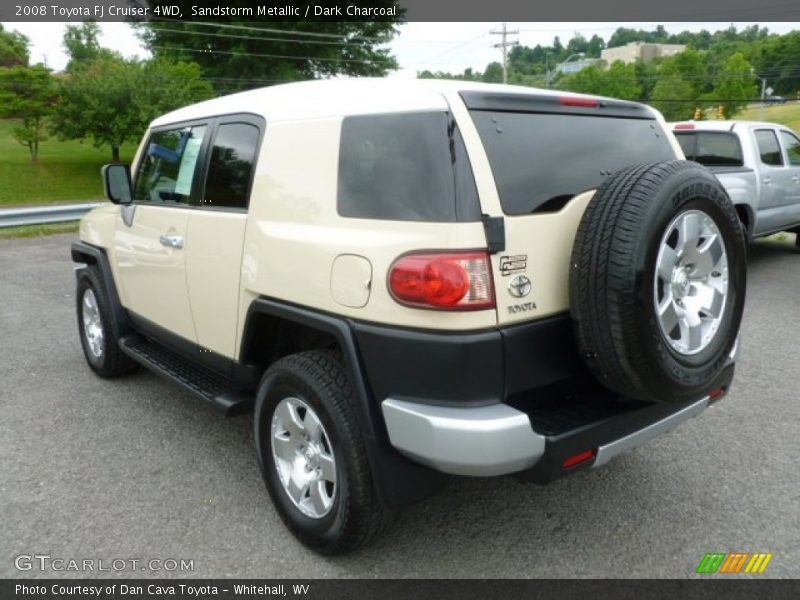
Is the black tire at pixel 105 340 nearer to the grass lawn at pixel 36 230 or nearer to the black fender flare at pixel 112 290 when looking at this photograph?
the black fender flare at pixel 112 290

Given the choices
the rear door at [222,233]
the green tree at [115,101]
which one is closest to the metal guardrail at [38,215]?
the rear door at [222,233]

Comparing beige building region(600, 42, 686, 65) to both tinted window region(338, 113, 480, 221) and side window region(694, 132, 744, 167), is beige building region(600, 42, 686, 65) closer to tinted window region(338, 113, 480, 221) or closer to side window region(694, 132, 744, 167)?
side window region(694, 132, 744, 167)

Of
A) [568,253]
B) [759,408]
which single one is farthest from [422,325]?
[759,408]

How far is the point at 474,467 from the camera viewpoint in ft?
6.96

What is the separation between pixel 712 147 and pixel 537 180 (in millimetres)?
6897

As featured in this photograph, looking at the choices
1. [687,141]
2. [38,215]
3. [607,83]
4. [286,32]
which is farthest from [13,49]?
[607,83]

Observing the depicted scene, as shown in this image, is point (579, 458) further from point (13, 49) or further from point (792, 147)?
point (13, 49)

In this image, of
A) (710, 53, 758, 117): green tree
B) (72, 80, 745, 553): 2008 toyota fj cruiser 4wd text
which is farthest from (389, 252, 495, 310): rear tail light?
(710, 53, 758, 117): green tree

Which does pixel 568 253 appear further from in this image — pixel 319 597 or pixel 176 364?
pixel 176 364

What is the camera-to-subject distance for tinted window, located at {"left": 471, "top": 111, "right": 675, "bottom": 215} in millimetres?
2324

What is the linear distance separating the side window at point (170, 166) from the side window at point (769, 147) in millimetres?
7393

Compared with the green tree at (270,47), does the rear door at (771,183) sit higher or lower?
lower

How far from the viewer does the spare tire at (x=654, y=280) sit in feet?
7.13
